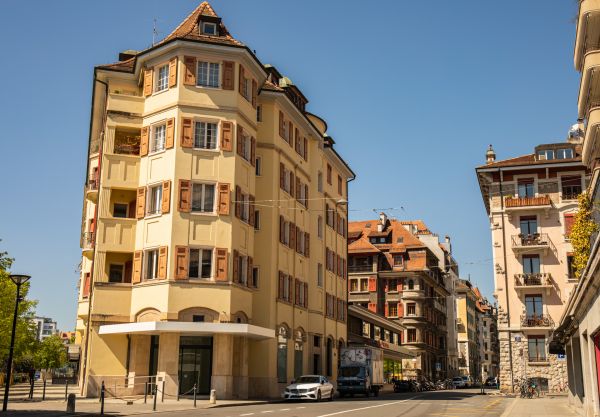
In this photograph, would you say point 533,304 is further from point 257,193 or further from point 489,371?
point 489,371

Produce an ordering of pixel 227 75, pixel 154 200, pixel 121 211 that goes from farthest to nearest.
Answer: pixel 121 211, pixel 227 75, pixel 154 200

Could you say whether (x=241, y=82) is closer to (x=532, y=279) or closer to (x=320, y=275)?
(x=320, y=275)

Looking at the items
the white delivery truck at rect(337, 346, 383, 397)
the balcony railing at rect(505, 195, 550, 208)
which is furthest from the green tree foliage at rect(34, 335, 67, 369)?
the balcony railing at rect(505, 195, 550, 208)

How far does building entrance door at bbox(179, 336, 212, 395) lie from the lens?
1416 inches

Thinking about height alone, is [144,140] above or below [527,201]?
below

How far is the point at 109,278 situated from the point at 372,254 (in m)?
55.4

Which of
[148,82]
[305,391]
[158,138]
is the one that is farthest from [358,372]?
[148,82]

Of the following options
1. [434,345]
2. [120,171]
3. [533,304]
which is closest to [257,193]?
[120,171]

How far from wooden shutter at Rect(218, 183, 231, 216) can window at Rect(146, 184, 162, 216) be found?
341 cm

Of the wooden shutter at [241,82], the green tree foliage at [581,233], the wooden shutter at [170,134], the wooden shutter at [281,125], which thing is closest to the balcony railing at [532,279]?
the green tree foliage at [581,233]

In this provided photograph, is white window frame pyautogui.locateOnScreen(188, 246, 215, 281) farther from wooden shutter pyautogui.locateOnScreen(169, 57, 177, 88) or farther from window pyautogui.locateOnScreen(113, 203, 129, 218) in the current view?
wooden shutter pyautogui.locateOnScreen(169, 57, 177, 88)

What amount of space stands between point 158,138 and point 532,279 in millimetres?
34704

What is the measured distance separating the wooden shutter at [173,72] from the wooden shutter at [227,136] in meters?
3.67

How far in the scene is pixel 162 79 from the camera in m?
39.5
